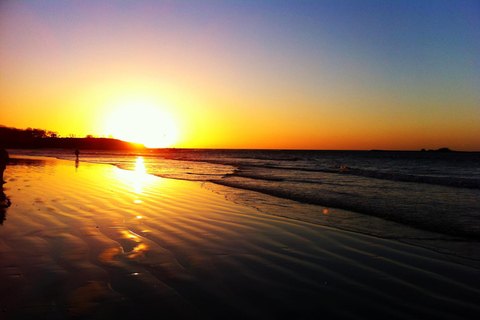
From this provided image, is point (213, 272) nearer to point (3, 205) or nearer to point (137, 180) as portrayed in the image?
point (3, 205)

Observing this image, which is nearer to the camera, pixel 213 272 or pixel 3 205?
pixel 213 272

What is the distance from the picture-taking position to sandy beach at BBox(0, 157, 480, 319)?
11.8 ft

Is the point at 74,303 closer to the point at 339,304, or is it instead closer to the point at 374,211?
the point at 339,304

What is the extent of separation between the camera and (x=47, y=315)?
3256 millimetres

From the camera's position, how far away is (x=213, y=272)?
15.4ft

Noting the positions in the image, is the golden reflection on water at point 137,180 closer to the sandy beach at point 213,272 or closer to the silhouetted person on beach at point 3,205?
the silhouetted person on beach at point 3,205

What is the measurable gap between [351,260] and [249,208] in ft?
17.7

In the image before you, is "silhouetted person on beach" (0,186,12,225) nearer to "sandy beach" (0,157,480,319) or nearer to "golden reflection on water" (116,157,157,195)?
"sandy beach" (0,157,480,319)

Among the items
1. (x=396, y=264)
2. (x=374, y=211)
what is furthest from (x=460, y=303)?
(x=374, y=211)

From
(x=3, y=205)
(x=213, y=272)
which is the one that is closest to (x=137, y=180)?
(x=3, y=205)

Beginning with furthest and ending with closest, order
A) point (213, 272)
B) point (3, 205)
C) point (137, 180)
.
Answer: point (137, 180) < point (3, 205) < point (213, 272)

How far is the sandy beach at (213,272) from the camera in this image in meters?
3.58

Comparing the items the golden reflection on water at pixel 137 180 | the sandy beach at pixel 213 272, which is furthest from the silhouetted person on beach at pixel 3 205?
the golden reflection on water at pixel 137 180


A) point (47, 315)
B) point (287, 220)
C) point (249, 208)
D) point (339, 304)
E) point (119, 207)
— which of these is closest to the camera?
point (47, 315)
